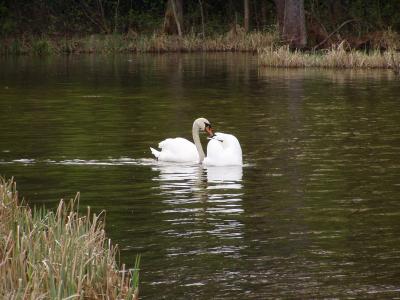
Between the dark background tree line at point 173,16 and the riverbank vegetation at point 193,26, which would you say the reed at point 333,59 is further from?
the dark background tree line at point 173,16

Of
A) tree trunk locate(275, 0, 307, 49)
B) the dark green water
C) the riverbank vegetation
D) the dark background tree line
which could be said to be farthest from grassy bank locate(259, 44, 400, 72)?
the dark background tree line

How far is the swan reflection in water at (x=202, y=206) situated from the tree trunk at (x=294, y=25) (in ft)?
100

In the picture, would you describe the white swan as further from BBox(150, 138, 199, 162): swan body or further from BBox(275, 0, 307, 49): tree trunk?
BBox(275, 0, 307, 49): tree trunk

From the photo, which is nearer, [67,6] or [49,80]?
[49,80]

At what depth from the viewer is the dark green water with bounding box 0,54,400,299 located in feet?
33.3

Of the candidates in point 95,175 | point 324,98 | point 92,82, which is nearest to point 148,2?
point 92,82

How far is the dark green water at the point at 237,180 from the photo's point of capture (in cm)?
1016

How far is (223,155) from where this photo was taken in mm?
17312

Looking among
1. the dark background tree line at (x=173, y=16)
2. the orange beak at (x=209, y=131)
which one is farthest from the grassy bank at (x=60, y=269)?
the dark background tree line at (x=173, y=16)

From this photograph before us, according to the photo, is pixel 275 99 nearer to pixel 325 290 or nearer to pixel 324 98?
pixel 324 98

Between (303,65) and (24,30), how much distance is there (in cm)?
2432

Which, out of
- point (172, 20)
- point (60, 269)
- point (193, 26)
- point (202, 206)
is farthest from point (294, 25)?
Result: point (60, 269)

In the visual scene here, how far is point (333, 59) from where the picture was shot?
40.1 meters

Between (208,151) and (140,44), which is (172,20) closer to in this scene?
(140,44)
